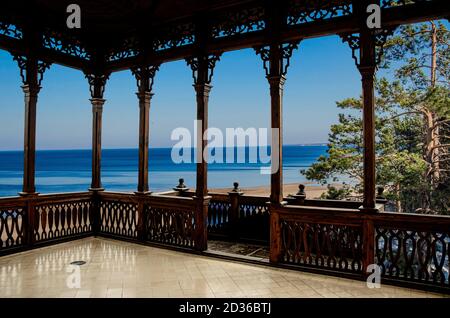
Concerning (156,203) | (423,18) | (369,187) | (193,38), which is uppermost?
(193,38)

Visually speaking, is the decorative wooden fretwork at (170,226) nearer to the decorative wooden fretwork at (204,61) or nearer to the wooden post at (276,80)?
the wooden post at (276,80)

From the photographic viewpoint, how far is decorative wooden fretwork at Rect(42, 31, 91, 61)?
5.57 meters

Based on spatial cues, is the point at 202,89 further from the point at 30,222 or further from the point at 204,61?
the point at 30,222

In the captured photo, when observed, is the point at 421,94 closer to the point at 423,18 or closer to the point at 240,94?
the point at 423,18

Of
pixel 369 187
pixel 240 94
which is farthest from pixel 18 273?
→ pixel 240 94

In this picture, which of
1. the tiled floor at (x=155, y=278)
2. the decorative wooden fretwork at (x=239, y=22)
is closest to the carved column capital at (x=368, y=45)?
the decorative wooden fretwork at (x=239, y=22)

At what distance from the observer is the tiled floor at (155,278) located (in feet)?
11.7

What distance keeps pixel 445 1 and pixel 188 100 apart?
46133 millimetres

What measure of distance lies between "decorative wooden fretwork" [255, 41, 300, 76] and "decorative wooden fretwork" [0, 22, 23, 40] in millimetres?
3833

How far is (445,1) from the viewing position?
141 inches

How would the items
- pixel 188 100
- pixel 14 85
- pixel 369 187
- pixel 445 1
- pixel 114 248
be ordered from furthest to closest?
pixel 188 100, pixel 14 85, pixel 114 248, pixel 369 187, pixel 445 1

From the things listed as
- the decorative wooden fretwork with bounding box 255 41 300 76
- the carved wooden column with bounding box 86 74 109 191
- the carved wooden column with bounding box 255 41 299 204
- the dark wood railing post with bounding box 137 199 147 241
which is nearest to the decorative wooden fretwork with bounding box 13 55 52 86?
the carved wooden column with bounding box 86 74 109 191

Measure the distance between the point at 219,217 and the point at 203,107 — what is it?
2.53 metres

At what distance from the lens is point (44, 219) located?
5582 millimetres
